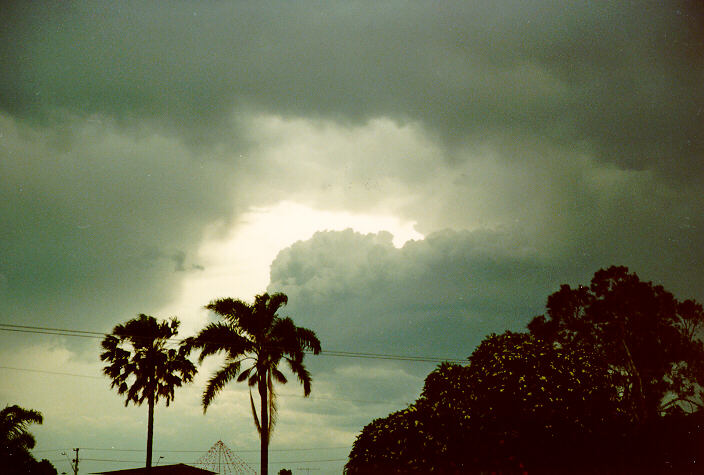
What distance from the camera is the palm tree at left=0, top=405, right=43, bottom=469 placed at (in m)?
43.0

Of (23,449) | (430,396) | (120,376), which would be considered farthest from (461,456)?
(23,449)

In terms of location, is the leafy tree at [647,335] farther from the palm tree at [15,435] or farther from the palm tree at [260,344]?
the palm tree at [15,435]

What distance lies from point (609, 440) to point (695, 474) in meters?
7.76

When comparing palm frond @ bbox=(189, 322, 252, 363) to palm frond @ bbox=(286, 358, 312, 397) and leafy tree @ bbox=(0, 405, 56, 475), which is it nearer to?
palm frond @ bbox=(286, 358, 312, 397)

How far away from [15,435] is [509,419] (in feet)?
129

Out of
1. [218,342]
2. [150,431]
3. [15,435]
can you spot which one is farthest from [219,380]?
[15,435]

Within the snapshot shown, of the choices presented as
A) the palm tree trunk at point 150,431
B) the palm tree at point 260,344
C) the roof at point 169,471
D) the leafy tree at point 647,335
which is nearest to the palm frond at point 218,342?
the palm tree at point 260,344

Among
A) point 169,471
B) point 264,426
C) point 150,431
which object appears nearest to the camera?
point 264,426

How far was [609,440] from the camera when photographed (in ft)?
92.1

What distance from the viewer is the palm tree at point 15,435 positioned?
4303 cm

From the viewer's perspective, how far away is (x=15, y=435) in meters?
44.0

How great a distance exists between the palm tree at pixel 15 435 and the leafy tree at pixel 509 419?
30537 mm

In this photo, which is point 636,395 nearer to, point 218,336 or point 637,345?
point 637,345

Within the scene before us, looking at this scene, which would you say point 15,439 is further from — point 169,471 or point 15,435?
point 169,471
